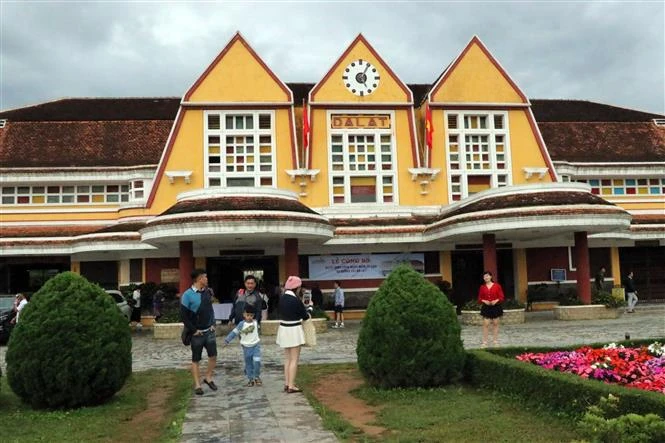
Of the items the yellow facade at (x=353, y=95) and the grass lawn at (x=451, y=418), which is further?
the yellow facade at (x=353, y=95)

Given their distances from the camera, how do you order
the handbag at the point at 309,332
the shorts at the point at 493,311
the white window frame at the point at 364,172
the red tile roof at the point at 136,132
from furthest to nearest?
the red tile roof at the point at 136,132
the white window frame at the point at 364,172
the shorts at the point at 493,311
the handbag at the point at 309,332

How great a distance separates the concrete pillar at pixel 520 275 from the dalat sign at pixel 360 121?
8.13m

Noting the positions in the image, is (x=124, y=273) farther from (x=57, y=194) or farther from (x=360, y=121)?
(x=360, y=121)

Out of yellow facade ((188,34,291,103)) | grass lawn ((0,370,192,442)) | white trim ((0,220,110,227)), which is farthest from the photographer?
white trim ((0,220,110,227))

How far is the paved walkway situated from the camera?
7848mm

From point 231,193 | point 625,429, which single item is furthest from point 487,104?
point 625,429

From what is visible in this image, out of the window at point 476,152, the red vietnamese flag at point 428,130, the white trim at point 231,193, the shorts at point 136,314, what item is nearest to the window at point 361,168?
the red vietnamese flag at point 428,130

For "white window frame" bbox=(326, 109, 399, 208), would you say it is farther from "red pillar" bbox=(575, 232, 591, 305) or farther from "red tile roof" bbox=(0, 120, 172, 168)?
"red tile roof" bbox=(0, 120, 172, 168)

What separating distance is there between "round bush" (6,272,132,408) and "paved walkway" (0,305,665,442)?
1.37 m

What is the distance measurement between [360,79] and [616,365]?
21347 millimetres

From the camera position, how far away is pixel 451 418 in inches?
319

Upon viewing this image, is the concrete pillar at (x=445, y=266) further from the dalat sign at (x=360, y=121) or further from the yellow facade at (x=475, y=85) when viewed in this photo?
the yellow facade at (x=475, y=85)

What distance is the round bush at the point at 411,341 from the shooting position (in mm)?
9789

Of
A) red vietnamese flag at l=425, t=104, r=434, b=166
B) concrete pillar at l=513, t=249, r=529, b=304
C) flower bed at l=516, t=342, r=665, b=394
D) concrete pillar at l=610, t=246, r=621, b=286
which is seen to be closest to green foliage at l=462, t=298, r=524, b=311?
concrete pillar at l=513, t=249, r=529, b=304
